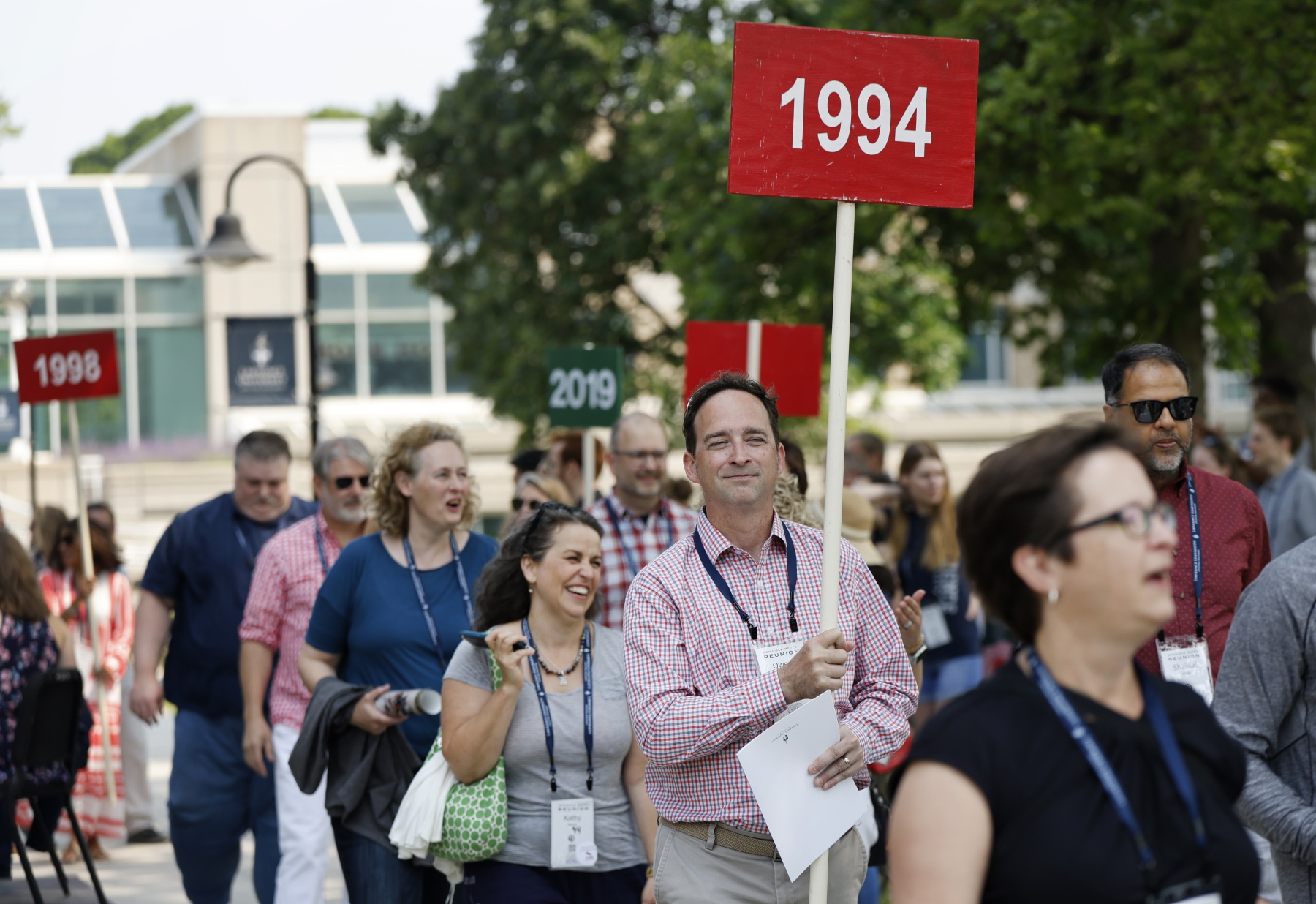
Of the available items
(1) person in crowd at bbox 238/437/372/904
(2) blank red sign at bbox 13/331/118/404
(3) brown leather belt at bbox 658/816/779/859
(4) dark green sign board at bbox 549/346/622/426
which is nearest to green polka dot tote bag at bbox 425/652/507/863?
(3) brown leather belt at bbox 658/816/779/859

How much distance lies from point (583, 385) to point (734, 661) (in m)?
5.69

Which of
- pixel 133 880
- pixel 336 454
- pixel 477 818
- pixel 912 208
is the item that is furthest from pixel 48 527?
pixel 912 208

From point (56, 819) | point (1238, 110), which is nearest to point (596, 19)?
point (1238, 110)

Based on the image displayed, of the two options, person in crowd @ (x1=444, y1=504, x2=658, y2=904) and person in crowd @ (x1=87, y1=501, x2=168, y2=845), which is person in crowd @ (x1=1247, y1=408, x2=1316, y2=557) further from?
person in crowd @ (x1=87, y1=501, x2=168, y2=845)

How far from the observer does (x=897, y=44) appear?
12.8ft

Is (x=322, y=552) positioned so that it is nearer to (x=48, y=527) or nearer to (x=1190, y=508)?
(x=1190, y=508)

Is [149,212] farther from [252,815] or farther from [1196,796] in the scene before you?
[1196,796]

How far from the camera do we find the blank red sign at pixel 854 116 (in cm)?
386

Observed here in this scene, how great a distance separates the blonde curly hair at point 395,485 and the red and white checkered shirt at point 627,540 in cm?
113

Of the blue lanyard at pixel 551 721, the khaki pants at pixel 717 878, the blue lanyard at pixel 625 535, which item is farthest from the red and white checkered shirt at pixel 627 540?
the khaki pants at pixel 717 878

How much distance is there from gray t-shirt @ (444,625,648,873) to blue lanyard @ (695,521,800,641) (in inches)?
38.6

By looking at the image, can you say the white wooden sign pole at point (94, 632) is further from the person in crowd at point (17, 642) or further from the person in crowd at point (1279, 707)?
the person in crowd at point (1279, 707)

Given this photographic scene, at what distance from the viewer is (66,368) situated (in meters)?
9.87

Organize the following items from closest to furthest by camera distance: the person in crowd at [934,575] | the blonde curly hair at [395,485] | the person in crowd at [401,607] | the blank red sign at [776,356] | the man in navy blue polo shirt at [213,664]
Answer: the person in crowd at [401,607] → the blonde curly hair at [395,485] → the man in navy blue polo shirt at [213,664] → the blank red sign at [776,356] → the person in crowd at [934,575]
